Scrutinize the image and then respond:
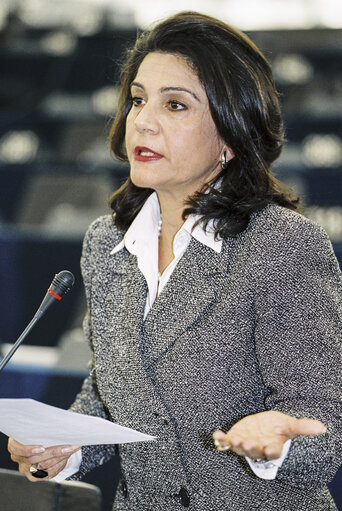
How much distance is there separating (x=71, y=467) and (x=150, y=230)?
404mm

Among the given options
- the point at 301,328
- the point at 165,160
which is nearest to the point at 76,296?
the point at 165,160

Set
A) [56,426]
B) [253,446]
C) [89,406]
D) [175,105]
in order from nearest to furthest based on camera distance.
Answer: [253,446] < [56,426] < [175,105] < [89,406]

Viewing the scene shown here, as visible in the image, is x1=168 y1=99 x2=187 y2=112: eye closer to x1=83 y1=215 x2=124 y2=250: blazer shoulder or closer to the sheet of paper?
x1=83 y1=215 x2=124 y2=250: blazer shoulder

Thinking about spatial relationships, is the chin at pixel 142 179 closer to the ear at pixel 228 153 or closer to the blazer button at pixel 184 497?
the ear at pixel 228 153

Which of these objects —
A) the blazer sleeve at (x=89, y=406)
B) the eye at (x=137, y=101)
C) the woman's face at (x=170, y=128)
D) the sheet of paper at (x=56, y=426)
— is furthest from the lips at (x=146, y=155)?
the sheet of paper at (x=56, y=426)

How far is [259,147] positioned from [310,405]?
43 cm

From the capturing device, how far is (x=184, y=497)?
979 mm

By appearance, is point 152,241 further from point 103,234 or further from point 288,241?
point 288,241

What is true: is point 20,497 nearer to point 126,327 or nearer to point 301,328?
point 126,327

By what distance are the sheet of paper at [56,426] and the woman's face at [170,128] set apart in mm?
396

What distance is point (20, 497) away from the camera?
1.06 meters

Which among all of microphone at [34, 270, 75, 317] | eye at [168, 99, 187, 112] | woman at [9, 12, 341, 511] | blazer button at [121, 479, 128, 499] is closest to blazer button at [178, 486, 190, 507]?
woman at [9, 12, 341, 511]

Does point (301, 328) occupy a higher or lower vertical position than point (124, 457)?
higher

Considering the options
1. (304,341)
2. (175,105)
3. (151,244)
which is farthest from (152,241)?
(304,341)
